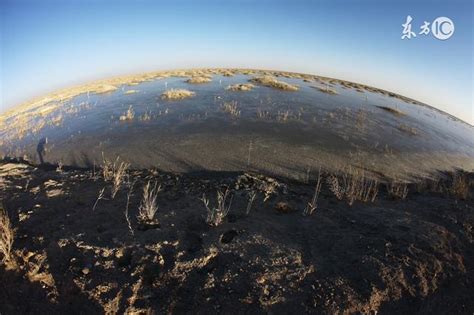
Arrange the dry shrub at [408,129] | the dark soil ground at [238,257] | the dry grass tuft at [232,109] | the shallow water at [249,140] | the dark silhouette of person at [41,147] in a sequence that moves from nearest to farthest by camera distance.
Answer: the dark soil ground at [238,257] < the shallow water at [249,140] < the dark silhouette of person at [41,147] < the dry shrub at [408,129] < the dry grass tuft at [232,109]

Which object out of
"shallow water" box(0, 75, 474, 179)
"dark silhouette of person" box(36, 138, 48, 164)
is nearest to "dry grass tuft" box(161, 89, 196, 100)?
"shallow water" box(0, 75, 474, 179)

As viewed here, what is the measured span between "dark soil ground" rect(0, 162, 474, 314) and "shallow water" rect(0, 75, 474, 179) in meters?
Answer: 3.33

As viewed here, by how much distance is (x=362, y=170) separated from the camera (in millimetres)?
11062

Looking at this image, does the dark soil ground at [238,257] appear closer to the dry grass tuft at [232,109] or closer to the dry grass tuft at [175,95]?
the dry grass tuft at [232,109]

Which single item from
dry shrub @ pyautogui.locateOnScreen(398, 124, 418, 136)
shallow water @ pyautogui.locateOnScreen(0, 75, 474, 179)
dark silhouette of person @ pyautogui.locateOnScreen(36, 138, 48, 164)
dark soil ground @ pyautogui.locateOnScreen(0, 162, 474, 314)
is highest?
dry shrub @ pyautogui.locateOnScreen(398, 124, 418, 136)

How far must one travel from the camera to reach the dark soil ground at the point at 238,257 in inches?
186

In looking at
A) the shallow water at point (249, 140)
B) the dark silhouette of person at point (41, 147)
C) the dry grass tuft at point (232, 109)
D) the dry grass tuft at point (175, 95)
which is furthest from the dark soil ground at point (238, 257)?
the dry grass tuft at point (175, 95)

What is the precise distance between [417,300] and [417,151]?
1193cm

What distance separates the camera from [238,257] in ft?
18.4

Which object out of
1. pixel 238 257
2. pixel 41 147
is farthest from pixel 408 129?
pixel 41 147

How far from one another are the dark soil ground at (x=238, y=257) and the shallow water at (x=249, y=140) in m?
3.33

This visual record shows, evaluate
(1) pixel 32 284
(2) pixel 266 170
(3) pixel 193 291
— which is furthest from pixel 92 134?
(3) pixel 193 291

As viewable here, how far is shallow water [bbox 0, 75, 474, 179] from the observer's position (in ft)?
38.0

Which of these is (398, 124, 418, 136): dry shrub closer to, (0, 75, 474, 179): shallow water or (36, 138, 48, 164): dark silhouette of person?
(0, 75, 474, 179): shallow water
